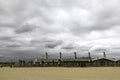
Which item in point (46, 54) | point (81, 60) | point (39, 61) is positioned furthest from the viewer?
point (46, 54)

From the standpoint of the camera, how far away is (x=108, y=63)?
198 feet

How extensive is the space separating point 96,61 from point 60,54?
66.6 ft

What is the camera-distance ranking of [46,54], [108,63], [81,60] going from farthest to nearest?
[46,54]
[81,60]
[108,63]

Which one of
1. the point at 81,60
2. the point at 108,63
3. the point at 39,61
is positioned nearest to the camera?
the point at 108,63

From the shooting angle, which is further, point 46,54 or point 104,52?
point 46,54

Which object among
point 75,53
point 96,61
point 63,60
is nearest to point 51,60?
point 63,60

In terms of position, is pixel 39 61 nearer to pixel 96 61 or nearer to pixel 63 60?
pixel 63 60

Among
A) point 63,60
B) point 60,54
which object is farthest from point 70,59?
point 60,54

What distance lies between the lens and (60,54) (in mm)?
80438

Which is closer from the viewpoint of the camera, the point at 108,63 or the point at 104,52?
the point at 108,63

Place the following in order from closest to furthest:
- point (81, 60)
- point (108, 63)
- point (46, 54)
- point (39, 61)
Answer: point (108, 63)
point (81, 60)
point (39, 61)
point (46, 54)

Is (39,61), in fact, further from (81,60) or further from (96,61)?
(96,61)

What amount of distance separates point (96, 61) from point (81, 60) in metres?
8.58

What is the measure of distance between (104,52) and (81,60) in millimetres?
11680
